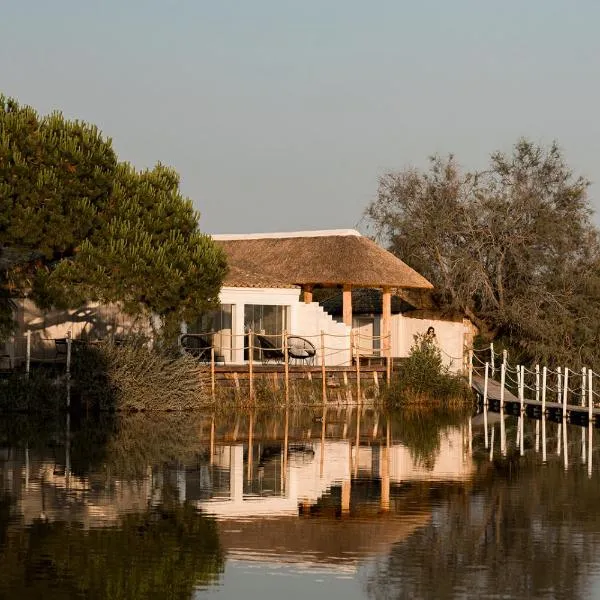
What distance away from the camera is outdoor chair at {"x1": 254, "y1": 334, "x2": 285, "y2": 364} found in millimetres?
36812

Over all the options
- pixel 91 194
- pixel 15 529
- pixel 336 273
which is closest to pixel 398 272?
pixel 336 273

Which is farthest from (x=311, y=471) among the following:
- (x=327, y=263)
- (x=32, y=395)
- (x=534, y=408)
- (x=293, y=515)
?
(x=327, y=263)

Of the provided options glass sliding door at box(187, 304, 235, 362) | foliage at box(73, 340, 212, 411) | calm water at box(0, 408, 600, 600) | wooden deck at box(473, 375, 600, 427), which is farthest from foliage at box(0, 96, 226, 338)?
wooden deck at box(473, 375, 600, 427)

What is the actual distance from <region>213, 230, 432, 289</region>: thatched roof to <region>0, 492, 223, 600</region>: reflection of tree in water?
2364 centimetres

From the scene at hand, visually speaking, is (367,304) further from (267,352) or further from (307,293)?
(267,352)

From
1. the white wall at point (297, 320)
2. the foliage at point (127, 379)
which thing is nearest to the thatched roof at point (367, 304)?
the white wall at point (297, 320)

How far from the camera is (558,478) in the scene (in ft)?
63.5

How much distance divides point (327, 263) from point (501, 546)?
27417mm

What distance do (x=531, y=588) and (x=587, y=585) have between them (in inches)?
19.8

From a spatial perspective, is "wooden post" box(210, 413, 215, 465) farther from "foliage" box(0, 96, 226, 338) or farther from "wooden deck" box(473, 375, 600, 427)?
"wooden deck" box(473, 375, 600, 427)

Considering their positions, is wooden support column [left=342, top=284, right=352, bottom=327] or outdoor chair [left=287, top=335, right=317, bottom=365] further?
wooden support column [left=342, top=284, right=352, bottom=327]

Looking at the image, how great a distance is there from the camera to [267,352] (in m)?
37.1

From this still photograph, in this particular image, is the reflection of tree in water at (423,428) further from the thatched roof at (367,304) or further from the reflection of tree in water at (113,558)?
the thatched roof at (367,304)

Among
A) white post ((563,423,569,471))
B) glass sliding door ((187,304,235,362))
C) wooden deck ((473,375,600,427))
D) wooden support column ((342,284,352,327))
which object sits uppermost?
wooden support column ((342,284,352,327))
